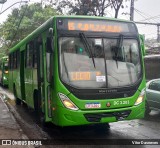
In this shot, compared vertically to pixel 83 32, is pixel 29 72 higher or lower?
lower

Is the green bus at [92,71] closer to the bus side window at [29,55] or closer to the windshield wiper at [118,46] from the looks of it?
the windshield wiper at [118,46]

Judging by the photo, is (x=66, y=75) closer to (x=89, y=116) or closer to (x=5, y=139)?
(x=89, y=116)

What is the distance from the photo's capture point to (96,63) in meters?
8.52

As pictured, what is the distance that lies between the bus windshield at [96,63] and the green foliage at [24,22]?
40880mm

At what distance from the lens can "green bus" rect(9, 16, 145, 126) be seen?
8227mm

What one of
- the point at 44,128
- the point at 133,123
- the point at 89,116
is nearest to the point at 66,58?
the point at 89,116

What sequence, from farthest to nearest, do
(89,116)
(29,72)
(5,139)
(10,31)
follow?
(10,31) → (29,72) → (5,139) → (89,116)

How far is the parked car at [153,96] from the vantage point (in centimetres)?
1226

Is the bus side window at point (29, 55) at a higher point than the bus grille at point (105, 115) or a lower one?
higher

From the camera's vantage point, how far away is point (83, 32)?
8641 mm

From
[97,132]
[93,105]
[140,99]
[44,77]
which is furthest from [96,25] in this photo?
[97,132]

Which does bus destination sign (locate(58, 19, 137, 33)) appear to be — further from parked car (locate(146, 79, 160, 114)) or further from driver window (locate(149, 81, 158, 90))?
driver window (locate(149, 81, 158, 90))

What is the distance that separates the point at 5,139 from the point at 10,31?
49.4 m

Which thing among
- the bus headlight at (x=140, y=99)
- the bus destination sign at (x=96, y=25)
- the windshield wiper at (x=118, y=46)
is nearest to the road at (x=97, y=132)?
the bus headlight at (x=140, y=99)
